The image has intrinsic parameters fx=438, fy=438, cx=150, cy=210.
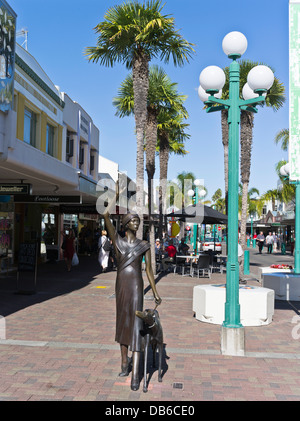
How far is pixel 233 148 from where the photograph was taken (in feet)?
Result: 22.4

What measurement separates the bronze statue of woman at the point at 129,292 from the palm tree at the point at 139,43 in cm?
753

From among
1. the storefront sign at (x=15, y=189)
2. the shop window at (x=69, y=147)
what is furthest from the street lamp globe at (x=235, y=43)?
the shop window at (x=69, y=147)

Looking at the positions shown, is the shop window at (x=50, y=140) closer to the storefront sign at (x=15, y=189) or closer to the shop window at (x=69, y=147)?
the shop window at (x=69, y=147)

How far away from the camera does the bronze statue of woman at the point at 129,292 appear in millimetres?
4906

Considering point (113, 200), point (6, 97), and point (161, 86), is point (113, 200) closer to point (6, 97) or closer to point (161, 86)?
point (6, 97)

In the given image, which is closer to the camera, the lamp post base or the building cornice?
the lamp post base

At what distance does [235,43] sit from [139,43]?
7.67m

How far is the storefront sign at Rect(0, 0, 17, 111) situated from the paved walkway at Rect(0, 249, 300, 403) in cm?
463

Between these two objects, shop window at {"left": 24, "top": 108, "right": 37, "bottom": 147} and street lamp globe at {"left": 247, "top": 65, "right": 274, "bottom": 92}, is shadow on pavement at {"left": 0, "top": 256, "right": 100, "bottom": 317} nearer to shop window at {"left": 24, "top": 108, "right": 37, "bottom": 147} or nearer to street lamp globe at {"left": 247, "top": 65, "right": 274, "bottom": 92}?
shop window at {"left": 24, "top": 108, "right": 37, "bottom": 147}

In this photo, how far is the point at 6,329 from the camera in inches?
303

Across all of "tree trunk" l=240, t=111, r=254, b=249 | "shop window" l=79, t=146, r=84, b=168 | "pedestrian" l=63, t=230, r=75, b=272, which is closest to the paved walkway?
"pedestrian" l=63, t=230, r=75, b=272

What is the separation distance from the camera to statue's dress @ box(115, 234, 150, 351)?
16.2 feet

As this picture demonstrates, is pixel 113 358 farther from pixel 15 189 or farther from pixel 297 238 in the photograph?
pixel 297 238
